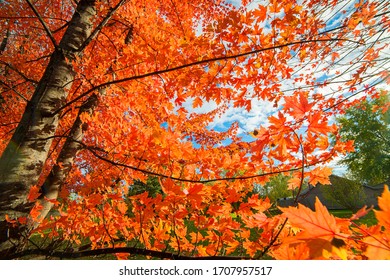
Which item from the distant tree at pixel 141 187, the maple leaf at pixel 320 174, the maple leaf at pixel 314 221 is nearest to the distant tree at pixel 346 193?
the distant tree at pixel 141 187

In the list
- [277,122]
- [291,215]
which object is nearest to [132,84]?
[277,122]

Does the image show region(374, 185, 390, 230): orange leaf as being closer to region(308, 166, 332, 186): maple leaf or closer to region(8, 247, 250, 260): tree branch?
region(8, 247, 250, 260): tree branch

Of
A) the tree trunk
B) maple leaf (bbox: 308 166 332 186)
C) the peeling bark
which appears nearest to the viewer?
the tree trunk

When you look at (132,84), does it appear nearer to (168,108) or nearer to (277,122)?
(168,108)

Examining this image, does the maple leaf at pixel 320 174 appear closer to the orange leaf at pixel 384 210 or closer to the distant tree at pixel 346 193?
the orange leaf at pixel 384 210

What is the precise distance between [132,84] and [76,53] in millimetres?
757

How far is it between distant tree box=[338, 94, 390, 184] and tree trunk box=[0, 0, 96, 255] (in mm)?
26705

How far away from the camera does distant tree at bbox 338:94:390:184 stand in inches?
931

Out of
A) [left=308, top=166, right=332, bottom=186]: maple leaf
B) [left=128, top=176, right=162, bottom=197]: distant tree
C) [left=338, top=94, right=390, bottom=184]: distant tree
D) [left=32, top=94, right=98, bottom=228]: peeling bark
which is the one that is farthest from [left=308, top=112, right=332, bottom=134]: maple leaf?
[left=338, top=94, right=390, bottom=184]: distant tree

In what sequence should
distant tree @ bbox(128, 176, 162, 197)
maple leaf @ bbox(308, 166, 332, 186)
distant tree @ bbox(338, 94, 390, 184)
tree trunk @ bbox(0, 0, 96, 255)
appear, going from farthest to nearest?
distant tree @ bbox(338, 94, 390, 184)
distant tree @ bbox(128, 176, 162, 197)
maple leaf @ bbox(308, 166, 332, 186)
tree trunk @ bbox(0, 0, 96, 255)

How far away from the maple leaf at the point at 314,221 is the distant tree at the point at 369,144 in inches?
1056

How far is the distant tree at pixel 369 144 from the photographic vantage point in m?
23.7

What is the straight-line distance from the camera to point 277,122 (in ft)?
4.41

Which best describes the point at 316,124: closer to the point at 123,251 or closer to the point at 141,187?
the point at 123,251
